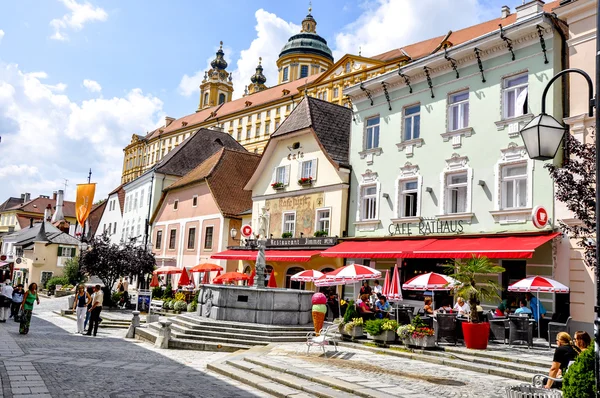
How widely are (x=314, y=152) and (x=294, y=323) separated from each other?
12.6 metres

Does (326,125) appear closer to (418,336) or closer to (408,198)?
(408,198)

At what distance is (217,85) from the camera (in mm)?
108812

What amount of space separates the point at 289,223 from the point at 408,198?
8419 mm

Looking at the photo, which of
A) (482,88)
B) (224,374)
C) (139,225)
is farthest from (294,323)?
(139,225)

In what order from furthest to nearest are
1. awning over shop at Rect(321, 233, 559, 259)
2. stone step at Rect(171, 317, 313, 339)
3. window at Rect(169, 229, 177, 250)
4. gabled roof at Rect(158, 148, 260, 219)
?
window at Rect(169, 229, 177, 250) < gabled roof at Rect(158, 148, 260, 219) < awning over shop at Rect(321, 233, 559, 259) < stone step at Rect(171, 317, 313, 339)

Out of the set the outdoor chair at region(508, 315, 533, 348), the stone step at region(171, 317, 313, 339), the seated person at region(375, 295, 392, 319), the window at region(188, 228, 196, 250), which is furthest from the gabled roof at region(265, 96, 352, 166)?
the outdoor chair at region(508, 315, 533, 348)

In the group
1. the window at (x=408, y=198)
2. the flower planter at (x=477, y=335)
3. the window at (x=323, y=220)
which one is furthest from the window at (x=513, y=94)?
the window at (x=323, y=220)

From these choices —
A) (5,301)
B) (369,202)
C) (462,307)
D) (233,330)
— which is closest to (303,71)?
(369,202)

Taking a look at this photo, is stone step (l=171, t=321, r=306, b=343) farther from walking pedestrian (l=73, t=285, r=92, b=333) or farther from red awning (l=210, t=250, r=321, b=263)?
red awning (l=210, t=250, r=321, b=263)

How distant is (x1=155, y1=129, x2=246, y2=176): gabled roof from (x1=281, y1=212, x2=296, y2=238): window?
1867 cm

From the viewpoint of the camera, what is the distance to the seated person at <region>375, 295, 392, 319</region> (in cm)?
1819

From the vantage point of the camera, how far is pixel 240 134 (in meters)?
82.2

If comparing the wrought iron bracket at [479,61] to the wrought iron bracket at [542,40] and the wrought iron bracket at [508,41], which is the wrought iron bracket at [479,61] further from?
the wrought iron bracket at [542,40]

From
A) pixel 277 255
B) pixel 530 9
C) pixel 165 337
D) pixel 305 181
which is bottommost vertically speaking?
pixel 165 337
